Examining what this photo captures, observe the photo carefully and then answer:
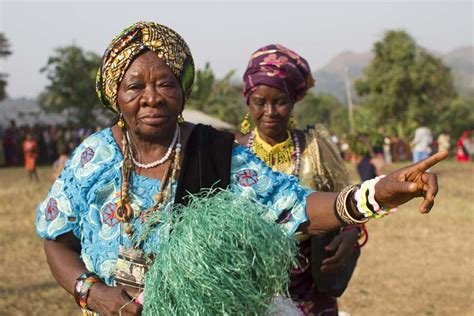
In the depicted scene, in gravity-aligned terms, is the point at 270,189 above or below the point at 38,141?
above

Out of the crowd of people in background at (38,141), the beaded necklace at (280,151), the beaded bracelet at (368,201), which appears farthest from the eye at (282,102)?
the crowd of people in background at (38,141)

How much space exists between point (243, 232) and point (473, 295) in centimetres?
545

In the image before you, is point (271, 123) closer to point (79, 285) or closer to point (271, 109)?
point (271, 109)

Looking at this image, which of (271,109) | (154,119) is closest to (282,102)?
(271,109)

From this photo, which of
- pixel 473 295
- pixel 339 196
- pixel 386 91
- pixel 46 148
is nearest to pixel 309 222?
pixel 339 196

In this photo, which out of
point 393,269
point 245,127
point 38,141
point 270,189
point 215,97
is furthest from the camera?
point 215,97

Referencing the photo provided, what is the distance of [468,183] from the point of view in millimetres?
16781

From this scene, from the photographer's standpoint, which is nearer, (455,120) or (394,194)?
(394,194)

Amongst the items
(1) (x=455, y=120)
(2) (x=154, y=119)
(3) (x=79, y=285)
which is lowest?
(1) (x=455, y=120)

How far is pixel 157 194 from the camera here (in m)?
2.29

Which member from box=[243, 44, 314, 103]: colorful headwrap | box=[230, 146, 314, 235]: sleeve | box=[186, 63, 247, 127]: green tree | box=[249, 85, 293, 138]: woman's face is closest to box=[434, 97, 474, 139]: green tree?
box=[186, 63, 247, 127]: green tree

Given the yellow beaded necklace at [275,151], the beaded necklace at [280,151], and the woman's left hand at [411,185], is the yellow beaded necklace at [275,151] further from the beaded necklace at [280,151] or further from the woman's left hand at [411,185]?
the woman's left hand at [411,185]

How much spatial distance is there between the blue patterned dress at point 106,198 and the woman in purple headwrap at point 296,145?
1.04 metres

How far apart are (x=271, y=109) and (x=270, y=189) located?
1.31 meters
